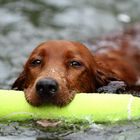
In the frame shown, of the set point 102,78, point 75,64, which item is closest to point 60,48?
point 75,64

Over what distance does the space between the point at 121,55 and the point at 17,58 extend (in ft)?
4.93

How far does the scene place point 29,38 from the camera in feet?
29.2

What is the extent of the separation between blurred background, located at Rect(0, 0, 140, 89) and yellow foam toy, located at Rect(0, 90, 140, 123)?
107 inches

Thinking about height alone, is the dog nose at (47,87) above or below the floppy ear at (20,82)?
above

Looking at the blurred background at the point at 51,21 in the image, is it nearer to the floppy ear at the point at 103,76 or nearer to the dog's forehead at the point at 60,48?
the floppy ear at the point at 103,76

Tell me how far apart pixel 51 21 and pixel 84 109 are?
15.7ft

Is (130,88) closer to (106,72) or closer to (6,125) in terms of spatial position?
(106,72)

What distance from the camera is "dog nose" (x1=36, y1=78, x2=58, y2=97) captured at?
15.9 feet

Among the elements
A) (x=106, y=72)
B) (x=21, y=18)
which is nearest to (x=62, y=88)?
Answer: (x=106, y=72)

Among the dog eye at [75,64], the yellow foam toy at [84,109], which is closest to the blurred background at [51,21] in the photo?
the dog eye at [75,64]

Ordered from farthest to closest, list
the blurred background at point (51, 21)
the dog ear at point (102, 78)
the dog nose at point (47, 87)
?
the blurred background at point (51, 21), the dog ear at point (102, 78), the dog nose at point (47, 87)

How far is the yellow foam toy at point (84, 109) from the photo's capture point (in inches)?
197

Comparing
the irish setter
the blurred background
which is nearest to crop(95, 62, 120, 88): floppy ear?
the irish setter

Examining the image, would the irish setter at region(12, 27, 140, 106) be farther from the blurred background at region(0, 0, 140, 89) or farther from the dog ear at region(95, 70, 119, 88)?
the blurred background at region(0, 0, 140, 89)
